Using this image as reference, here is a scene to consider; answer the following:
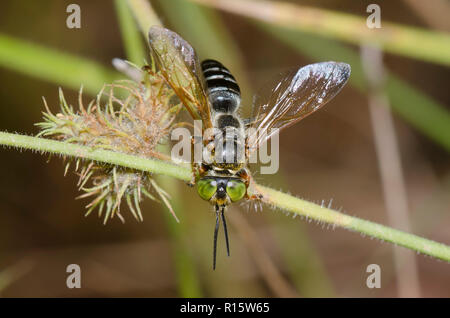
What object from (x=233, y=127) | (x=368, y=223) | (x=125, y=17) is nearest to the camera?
(x=368, y=223)

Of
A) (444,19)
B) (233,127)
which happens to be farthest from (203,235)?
(444,19)

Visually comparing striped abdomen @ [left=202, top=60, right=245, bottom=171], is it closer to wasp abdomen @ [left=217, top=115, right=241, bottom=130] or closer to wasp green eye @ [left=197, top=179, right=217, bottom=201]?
wasp abdomen @ [left=217, top=115, right=241, bottom=130]

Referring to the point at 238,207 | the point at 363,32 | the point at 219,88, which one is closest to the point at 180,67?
the point at 219,88

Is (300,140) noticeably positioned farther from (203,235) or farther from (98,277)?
(98,277)

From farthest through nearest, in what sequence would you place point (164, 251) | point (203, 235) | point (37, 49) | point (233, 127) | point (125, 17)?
point (164, 251) < point (203, 235) < point (37, 49) < point (125, 17) < point (233, 127)

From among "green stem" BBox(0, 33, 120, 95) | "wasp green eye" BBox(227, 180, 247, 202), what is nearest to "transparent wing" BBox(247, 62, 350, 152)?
"wasp green eye" BBox(227, 180, 247, 202)

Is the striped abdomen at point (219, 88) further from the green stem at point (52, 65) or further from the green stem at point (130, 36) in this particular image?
the green stem at point (52, 65)

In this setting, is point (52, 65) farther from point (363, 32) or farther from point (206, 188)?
Answer: point (363, 32)
